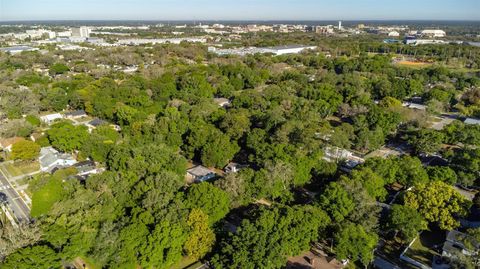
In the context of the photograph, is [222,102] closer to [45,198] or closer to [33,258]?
[45,198]

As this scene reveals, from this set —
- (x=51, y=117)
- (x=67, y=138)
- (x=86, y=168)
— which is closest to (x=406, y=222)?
(x=86, y=168)

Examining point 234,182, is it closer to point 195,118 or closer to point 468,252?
point 468,252

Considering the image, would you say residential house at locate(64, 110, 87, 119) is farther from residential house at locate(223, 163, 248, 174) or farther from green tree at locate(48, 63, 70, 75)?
green tree at locate(48, 63, 70, 75)

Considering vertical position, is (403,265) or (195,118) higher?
(195,118)

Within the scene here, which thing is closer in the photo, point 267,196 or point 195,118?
point 267,196

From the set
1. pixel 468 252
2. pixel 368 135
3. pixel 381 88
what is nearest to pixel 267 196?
pixel 468 252

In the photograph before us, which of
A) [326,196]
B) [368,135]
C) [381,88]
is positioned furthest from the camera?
[381,88]

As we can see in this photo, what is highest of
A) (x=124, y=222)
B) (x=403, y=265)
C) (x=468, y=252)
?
(x=124, y=222)

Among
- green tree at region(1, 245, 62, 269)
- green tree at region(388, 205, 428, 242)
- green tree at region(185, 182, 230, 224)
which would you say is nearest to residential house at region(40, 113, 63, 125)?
green tree at region(185, 182, 230, 224)
